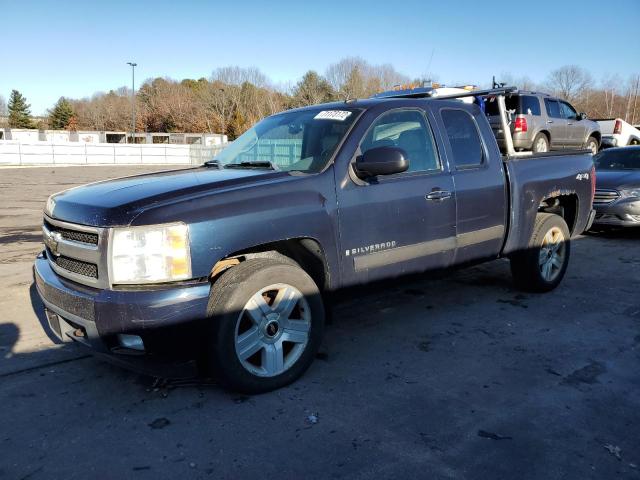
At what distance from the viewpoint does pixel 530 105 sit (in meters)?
12.5

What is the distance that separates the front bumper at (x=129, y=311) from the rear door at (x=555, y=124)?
12.4 metres

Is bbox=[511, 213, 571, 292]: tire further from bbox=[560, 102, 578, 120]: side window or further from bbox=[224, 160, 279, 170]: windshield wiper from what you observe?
bbox=[560, 102, 578, 120]: side window

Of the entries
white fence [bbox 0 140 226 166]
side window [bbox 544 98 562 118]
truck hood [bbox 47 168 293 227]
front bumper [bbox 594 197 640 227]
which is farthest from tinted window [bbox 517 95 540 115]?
white fence [bbox 0 140 226 166]

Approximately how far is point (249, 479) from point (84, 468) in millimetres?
825

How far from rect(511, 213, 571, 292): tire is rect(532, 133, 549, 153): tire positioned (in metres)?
8.02

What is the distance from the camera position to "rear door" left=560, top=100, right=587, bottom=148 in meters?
13.8

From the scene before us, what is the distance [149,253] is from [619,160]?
9.69 m

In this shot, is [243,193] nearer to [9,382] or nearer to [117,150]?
[9,382]

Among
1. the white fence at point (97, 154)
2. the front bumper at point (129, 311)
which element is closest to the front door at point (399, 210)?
the front bumper at point (129, 311)

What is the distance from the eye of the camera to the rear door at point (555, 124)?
13094 mm

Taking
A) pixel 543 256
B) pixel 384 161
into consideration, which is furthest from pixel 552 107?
pixel 384 161

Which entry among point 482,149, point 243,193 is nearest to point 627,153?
point 482,149

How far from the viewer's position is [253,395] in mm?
3270

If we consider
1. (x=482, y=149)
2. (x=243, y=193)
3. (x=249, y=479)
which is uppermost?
(x=482, y=149)
